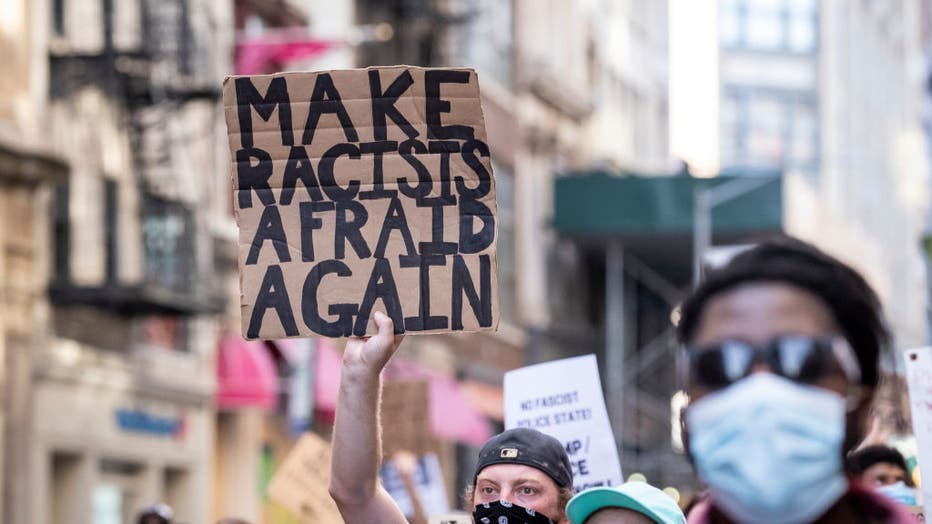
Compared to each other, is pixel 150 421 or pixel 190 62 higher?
pixel 190 62

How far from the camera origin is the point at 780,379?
301cm

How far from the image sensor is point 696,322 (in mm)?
3117

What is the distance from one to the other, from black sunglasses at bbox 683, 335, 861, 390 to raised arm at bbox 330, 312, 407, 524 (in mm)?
1518

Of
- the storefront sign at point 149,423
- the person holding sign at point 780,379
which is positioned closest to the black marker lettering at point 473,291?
the person holding sign at point 780,379

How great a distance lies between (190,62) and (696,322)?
20.7 m

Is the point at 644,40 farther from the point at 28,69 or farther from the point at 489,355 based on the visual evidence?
the point at 28,69

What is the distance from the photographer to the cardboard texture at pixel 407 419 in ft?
40.4

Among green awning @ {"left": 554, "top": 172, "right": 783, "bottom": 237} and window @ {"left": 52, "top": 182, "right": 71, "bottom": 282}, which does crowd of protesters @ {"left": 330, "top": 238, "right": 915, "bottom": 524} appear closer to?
window @ {"left": 52, "top": 182, "right": 71, "bottom": 282}

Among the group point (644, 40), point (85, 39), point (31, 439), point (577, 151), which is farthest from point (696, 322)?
point (644, 40)

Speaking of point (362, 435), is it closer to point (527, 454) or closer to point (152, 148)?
point (527, 454)

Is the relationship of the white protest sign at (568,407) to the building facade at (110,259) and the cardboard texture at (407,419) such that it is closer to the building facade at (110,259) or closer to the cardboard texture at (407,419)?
the cardboard texture at (407,419)

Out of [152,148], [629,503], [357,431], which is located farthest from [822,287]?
[152,148]

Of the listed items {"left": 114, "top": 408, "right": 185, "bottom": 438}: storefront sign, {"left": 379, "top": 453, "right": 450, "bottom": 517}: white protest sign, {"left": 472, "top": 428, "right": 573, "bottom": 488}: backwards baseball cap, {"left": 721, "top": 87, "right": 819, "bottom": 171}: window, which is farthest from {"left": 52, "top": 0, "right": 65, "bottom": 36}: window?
{"left": 721, "top": 87, "right": 819, "bottom": 171}: window

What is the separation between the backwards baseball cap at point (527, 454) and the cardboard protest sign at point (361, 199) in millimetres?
899
